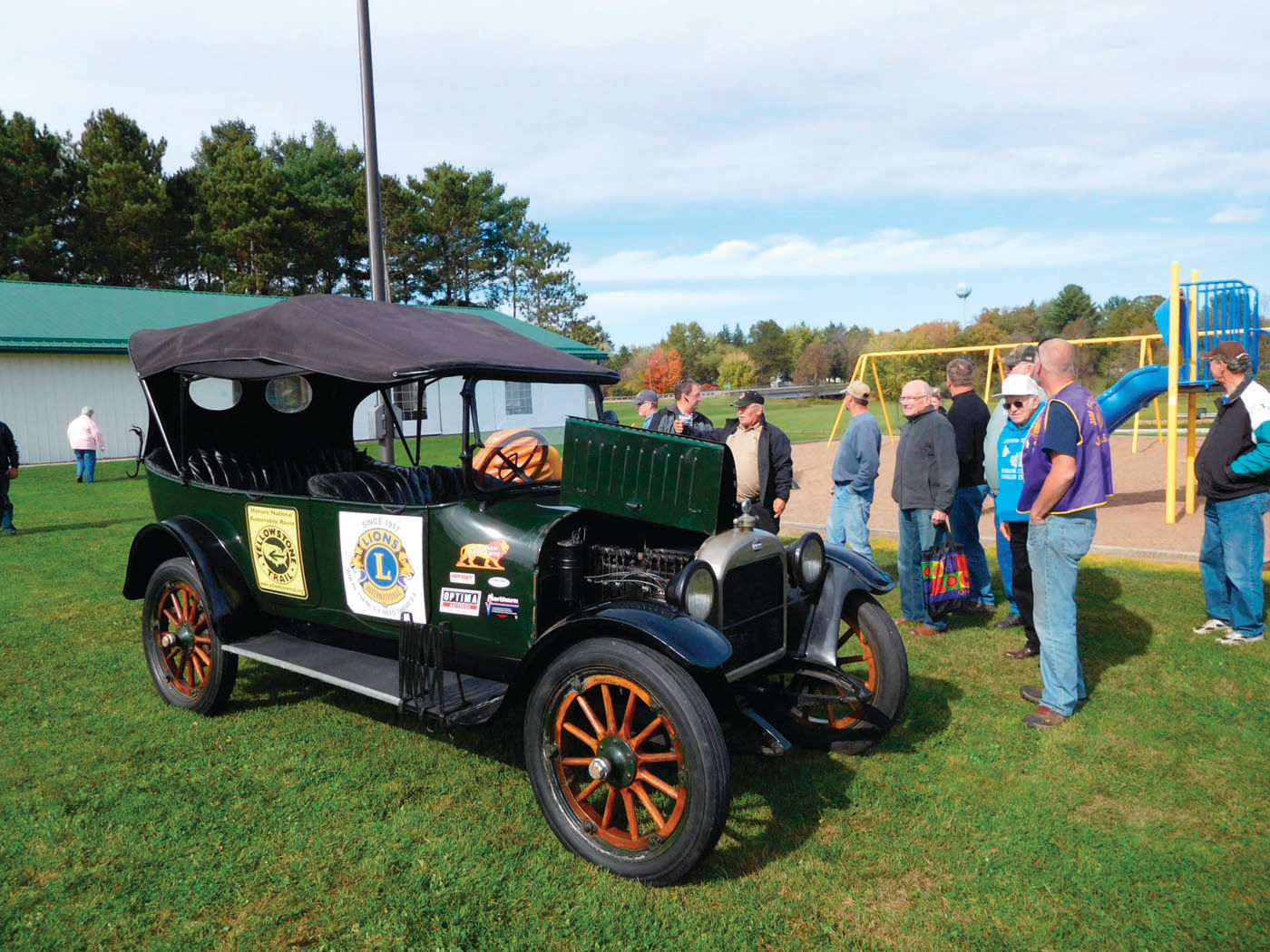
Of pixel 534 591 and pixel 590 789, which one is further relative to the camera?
pixel 534 591

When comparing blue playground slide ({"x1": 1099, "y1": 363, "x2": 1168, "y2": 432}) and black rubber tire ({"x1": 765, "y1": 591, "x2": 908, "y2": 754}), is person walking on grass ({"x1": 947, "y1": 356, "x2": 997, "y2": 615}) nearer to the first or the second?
black rubber tire ({"x1": 765, "y1": 591, "x2": 908, "y2": 754})

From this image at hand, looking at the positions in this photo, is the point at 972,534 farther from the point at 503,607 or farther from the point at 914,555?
the point at 503,607

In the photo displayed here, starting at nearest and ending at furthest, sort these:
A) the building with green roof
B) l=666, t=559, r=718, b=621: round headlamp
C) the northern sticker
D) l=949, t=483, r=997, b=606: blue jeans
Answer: l=666, t=559, r=718, b=621: round headlamp, the northern sticker, l=949, t=483, r=997, b=606: blue jeans, the building with green roof

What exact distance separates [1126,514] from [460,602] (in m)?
9.88

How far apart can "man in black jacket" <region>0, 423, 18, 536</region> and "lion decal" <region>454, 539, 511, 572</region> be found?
30.2 ft

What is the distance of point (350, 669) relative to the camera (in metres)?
3.92

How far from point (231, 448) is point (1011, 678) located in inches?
202

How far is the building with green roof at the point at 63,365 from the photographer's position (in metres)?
20.0

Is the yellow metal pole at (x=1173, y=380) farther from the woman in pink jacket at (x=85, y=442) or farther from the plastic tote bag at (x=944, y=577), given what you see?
the woman in pink jacket at (x=85, y=442)

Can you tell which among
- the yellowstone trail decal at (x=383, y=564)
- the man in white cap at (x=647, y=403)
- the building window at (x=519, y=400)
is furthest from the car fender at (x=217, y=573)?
the building window at (x=519, y=400)

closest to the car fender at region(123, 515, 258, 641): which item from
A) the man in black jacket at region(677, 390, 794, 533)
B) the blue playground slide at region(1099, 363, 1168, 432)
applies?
the man in black jacket at region(677, 390, 794, 533)

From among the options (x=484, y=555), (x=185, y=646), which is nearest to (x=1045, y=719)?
(x=484, y=555)

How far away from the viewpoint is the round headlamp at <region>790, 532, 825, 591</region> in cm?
379

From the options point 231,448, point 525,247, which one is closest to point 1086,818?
point 231,448
